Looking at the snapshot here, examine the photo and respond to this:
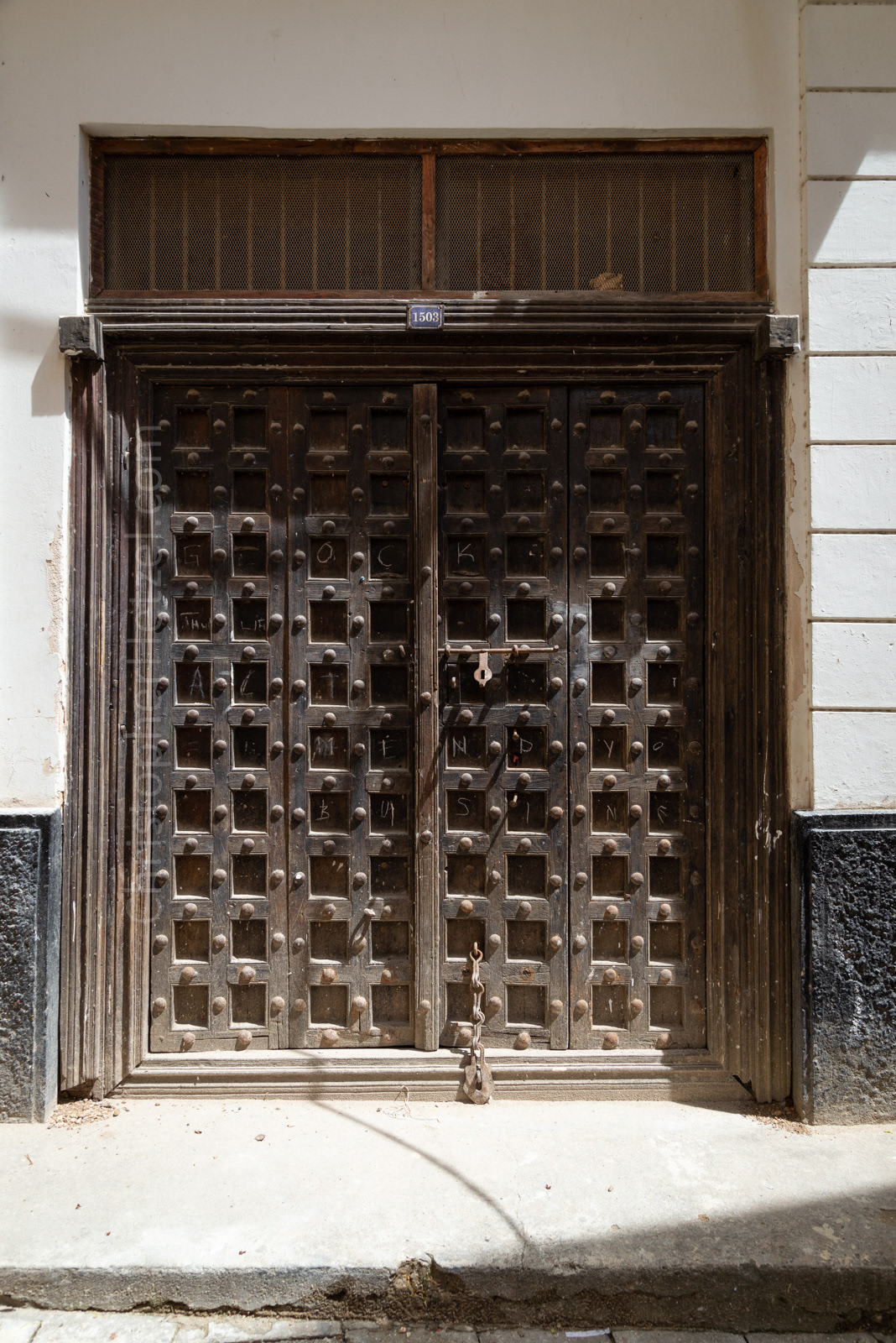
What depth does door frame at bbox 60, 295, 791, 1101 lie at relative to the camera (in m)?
2.90

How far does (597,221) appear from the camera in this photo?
9.87 ft

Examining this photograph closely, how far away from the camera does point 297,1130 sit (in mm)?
2703

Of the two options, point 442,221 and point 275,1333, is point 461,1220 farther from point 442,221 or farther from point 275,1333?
point 442,221

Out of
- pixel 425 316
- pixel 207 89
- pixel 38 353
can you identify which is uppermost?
pixel 207 89

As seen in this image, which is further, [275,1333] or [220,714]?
[220,714]

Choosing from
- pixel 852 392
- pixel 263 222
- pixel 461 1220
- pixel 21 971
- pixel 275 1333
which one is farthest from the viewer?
pixel 263 222

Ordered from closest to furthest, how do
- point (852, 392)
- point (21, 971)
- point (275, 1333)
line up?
point (275, 1333)
point (21, 971)
point (852, 392)

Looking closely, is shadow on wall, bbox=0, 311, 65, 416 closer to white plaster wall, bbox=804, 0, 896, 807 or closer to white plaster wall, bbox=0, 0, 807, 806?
white plaster wall, bbox=0, 0, 807, 806

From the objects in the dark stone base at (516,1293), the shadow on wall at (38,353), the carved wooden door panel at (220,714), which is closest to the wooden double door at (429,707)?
the carved wooden door panel at (220,714)

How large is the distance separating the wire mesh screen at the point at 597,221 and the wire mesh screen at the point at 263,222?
0.63 ft

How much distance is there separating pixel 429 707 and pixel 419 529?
26.5 inches

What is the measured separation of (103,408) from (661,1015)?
3.09 m

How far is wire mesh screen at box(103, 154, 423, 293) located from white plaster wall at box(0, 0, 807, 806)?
0.15 metres

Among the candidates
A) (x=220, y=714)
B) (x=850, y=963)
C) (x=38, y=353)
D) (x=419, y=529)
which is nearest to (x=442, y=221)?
(x=419, y=529)
